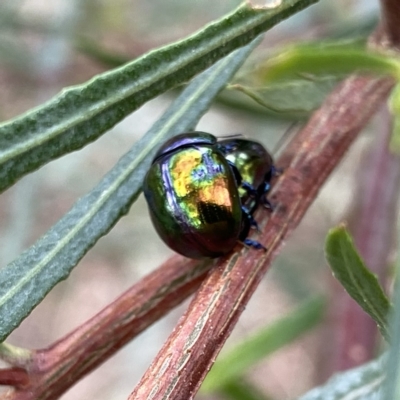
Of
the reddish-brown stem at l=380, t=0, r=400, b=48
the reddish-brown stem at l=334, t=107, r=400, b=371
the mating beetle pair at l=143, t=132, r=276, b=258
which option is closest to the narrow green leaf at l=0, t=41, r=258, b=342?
the mating beetle pair at l=143, t=132, r=276, b=258

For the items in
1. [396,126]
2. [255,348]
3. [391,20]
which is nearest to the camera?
[396,126]

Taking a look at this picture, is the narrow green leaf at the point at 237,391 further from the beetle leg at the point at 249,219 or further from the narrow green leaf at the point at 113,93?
the narrow green leaf at the point at 113,93

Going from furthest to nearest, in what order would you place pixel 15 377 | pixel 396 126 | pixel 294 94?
pixel 294 94
pixel 15 377
pixel 396 126

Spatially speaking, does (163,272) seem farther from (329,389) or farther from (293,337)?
(293,337)

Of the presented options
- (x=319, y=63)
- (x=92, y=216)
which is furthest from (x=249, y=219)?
(x=319, y=63)

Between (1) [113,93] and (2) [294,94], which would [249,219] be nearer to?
(2) [294,94]

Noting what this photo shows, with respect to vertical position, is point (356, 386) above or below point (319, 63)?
below
